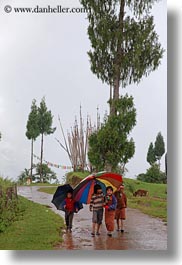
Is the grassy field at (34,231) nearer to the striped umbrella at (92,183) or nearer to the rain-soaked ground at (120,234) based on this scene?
the rain-soaked ground at (120,234)

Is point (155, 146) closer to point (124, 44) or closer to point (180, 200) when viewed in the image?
point (180, 200)

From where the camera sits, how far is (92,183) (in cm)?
370

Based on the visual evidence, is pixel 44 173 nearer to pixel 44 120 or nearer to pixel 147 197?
pixel 44 120

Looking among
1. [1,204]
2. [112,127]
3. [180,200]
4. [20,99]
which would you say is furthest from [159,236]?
[20,99]

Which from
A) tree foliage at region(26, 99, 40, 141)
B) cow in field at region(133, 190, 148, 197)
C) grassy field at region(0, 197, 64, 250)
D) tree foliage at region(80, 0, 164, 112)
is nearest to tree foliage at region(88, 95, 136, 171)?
tree foliage at region(80, 0, 164, 112)

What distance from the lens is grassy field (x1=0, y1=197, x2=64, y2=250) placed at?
3561mm

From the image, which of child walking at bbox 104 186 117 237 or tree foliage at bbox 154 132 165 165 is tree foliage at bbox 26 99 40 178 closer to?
child walking at bbox 104 186 117 237

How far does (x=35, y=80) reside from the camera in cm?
379

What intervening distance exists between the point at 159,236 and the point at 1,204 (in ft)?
4.74

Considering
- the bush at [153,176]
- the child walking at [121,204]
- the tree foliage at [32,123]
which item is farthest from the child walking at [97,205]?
the tree foliage at [32,123]

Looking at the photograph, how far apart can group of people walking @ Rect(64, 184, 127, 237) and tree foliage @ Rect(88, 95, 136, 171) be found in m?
0.23

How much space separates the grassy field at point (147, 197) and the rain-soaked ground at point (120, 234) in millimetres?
52

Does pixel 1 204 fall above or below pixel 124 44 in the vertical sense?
below

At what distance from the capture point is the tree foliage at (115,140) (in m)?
3.77
